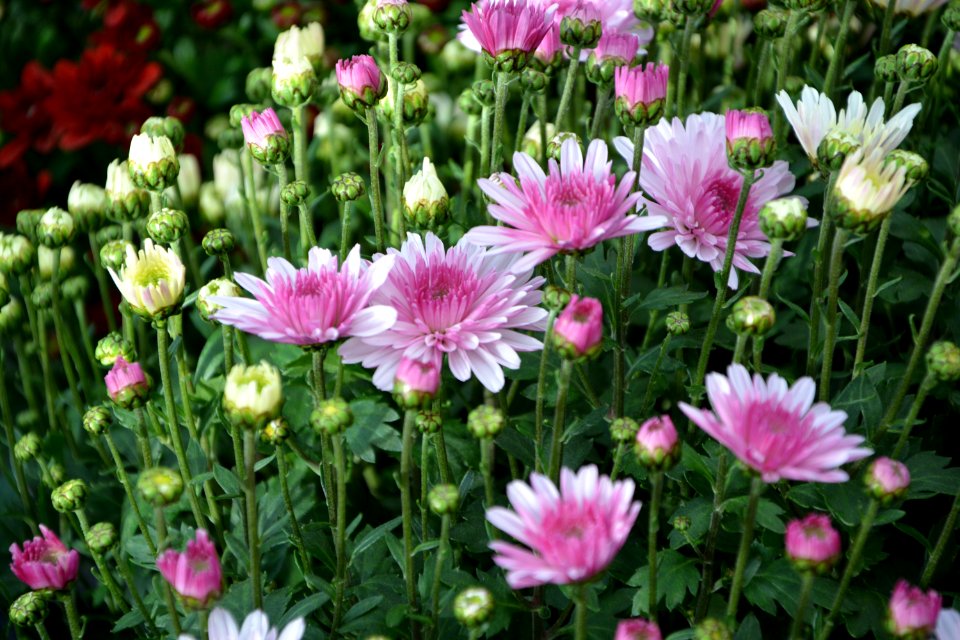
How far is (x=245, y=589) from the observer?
41.9 inches

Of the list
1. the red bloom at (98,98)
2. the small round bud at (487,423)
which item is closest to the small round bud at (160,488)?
the small round bud at (487,423)

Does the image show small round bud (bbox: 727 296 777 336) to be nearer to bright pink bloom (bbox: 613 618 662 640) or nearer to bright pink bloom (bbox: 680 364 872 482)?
bright pink bloom (bbox: 680 364 872 482)

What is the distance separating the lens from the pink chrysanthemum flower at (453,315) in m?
1.00

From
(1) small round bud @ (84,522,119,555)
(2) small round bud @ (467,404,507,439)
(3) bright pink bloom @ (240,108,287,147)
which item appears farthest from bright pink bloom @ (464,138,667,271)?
(1) small round bud @ (84,522,119,555)

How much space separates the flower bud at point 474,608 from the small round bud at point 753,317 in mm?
346

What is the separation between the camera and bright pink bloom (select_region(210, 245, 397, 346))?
0.92 meters

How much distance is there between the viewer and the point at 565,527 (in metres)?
0.81

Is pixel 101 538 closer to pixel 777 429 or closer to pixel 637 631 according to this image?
pixel 637 631

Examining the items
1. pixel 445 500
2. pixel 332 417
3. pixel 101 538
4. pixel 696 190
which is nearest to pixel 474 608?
pixel 445 500

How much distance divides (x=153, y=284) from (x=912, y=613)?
→ 80 centimetres

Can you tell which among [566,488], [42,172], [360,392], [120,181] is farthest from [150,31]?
[566,488]

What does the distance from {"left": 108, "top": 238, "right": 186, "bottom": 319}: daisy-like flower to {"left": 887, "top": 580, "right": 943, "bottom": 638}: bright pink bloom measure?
0.76 meters

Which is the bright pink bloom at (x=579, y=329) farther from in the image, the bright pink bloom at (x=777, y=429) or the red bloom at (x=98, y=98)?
the red bloom at (x=98, y=98)

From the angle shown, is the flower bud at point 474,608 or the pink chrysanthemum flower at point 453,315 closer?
the flower bud at point 474,608
